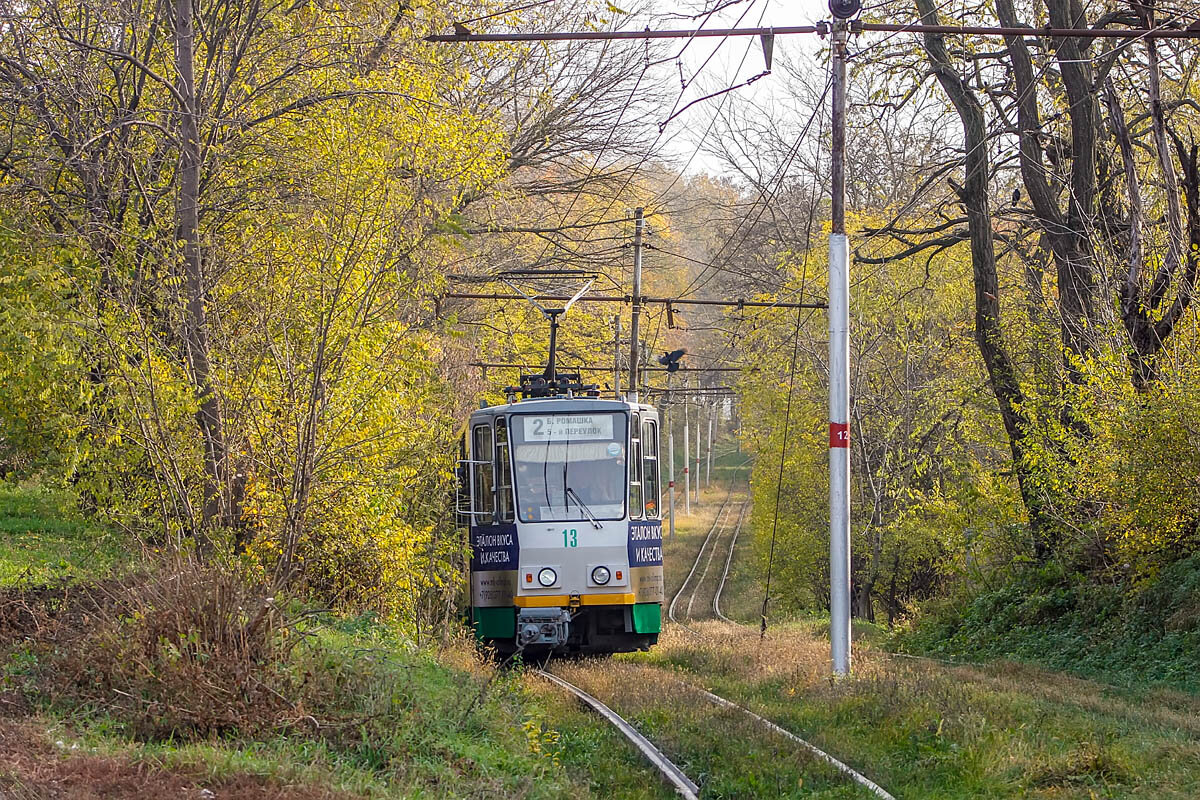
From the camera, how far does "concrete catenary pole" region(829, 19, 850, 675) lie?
1262cm

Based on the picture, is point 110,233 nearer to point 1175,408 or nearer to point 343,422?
point 343,422

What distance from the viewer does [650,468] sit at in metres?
16.1

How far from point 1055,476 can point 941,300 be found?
14.1 meters

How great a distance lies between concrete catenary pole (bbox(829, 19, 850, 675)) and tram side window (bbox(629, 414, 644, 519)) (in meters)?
3.52

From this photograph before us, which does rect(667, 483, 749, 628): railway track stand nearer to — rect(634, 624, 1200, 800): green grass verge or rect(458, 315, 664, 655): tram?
rect(458, 315, 664, 655): tram

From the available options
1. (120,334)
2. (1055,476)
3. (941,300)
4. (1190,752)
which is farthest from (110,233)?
(941,300)

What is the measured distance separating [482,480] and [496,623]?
1.89m

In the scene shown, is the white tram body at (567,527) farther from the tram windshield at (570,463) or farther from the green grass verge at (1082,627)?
the green grass verge at (1082,627)

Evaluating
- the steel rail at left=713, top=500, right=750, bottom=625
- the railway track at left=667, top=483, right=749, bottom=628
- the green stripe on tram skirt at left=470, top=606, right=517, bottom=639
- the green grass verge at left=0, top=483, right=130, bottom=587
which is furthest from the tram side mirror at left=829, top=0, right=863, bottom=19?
the steel rail at left=713, top=500, right=750, bottom=625

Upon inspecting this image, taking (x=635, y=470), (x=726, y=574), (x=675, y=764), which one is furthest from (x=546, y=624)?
(x=726, y=574)

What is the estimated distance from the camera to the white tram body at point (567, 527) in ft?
50.8

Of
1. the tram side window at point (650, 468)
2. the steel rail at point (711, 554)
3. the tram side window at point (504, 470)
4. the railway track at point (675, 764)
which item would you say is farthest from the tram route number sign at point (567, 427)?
the steel rail at point (711, 554)

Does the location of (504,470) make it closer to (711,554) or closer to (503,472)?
(503,472)

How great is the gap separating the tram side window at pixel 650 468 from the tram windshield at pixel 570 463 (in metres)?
0.30
